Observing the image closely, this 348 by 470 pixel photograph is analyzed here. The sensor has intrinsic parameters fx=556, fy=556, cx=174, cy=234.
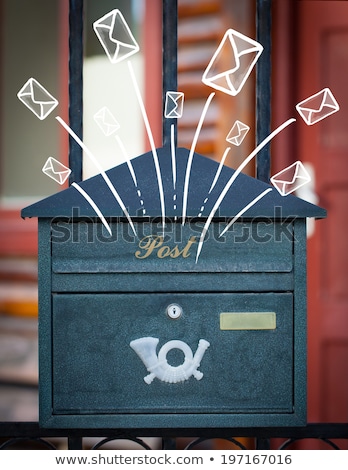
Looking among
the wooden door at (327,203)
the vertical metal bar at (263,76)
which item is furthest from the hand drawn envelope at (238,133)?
the wooden door at (327,203)

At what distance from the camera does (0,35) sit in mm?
2303

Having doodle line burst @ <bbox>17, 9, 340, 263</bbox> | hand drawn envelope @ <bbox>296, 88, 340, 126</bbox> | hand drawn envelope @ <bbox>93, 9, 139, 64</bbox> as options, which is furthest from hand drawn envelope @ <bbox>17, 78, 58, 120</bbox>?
hand drawn envelope @ <bbox>296, 88, 340, 126</bbox>

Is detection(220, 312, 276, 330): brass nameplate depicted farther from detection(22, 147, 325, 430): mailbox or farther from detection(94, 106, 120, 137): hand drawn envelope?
detection(94, 106, 120, 137): hand drawn envelope

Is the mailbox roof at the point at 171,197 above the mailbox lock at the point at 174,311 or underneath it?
above

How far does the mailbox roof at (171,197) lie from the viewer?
35.9 inches

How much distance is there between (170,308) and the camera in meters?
0.94

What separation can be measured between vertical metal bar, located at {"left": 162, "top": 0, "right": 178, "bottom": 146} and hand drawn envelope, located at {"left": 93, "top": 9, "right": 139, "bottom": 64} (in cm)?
9

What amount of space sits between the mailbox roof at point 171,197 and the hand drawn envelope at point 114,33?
20 cm

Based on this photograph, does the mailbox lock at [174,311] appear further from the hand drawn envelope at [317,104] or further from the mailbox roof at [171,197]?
the hand drawn envelope at [317,104]

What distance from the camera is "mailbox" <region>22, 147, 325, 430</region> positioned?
93 centimetres

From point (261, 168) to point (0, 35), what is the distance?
166 cm

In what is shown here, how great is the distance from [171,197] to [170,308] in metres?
0.19

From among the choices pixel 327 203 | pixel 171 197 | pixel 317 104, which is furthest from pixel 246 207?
pixel 327 203
